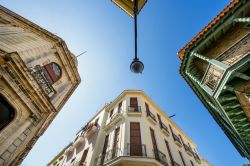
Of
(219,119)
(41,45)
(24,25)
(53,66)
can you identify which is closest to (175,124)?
(219,119)

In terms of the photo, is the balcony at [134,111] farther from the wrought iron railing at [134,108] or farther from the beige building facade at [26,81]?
the beige building facade at [26,81]

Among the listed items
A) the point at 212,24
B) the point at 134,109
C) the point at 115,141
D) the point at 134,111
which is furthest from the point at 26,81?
the point at 212,24

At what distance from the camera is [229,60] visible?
7215 millimetres

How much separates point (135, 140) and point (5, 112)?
836cm

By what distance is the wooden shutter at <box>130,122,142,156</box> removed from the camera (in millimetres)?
11303

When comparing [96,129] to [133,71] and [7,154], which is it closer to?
[7,154]

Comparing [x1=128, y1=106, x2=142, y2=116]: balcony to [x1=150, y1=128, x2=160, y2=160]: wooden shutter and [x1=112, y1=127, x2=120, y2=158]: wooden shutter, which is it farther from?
[x1=112, y1=127, x2=120, y2=158]: wooden shutter

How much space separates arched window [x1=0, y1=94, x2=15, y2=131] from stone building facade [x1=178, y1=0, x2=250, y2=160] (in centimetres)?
1038

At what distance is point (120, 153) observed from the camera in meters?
11.1

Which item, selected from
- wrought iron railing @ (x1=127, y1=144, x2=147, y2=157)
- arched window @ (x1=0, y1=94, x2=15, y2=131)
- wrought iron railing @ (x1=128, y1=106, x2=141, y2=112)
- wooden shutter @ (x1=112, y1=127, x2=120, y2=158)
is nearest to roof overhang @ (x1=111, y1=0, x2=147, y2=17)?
wrought iron railing @ (x1=127, y1=144, x2=147, y2=157)

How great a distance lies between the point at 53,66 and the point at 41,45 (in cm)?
182

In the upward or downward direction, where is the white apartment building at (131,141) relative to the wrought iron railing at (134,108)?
downward

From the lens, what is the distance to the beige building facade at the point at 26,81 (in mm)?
9930

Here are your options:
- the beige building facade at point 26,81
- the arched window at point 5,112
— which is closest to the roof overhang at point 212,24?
the beige building facade at point 26,81
